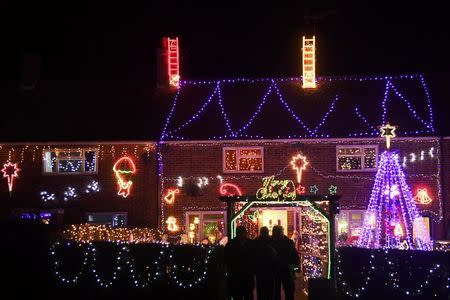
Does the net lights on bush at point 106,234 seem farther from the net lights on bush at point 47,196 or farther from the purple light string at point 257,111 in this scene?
the purple light string at point 257,111

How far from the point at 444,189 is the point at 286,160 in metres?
5.81

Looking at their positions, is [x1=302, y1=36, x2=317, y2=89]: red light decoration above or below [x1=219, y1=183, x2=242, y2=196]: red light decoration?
above

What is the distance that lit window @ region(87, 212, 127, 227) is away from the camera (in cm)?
2391

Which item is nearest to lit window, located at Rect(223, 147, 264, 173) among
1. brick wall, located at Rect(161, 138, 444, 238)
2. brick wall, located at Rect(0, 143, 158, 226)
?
brick wall, located at Rect(161, 138, 444, 238)

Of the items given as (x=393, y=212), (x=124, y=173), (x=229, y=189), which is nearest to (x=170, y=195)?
(x=124, y=173)

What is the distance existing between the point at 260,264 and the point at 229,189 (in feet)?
38.0

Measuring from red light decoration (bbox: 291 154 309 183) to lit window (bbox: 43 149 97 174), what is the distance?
7440 millimetres

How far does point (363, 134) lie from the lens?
23531mm

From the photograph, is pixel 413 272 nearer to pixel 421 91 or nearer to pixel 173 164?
pixel 173 164

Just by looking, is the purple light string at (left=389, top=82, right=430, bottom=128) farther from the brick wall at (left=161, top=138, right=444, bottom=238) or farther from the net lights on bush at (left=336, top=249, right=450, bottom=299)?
the net lights on bush at (left=336, top=249, right=450, bottom=299)

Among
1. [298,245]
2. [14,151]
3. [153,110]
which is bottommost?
[298,245]

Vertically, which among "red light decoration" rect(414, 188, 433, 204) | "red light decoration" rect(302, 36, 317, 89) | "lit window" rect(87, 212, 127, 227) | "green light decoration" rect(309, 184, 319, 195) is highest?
"red light decoration" rect(302, 36, 317, 89)

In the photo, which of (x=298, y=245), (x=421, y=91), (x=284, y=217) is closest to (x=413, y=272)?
Result: (x=298, y=245)

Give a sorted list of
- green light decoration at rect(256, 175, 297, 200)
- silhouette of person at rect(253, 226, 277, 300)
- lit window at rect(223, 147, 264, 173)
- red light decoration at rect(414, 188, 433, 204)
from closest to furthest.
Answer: silhouette of person at rect(253, 226, 277, 300)
green light decoration at rect(256, 175, 297, 200)
red light decoration at rect(414, 188, 433, 204)
lit window at rect(223, 147, 264, 173)
